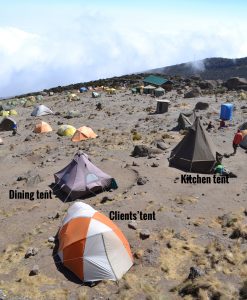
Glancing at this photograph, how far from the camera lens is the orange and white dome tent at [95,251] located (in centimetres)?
1332

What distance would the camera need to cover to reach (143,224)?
17.0 m

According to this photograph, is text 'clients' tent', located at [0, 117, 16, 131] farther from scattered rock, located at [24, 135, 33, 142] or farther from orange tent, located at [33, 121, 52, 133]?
scattered rock, located at [24, 135, 33, 142]

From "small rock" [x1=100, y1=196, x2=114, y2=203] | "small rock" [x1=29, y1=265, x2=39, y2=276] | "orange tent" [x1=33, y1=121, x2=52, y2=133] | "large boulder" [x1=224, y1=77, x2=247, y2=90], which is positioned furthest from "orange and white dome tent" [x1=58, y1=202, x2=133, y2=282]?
"large boulder" [x1=224, y1=77, x2=247, y2=90]

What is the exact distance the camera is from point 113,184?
21016 mm

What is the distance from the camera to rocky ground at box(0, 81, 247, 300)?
42.1 feet

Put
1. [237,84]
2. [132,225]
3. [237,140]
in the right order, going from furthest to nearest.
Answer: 1. [237,84]
2. [237,140]
3. [132,225]

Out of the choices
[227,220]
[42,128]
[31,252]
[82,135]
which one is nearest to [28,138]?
[42,128]

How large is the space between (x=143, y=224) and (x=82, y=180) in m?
4.80

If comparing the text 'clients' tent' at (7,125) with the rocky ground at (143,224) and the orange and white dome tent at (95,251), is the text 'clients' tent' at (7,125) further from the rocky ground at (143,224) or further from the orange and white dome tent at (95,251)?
the orange and white dome tent at (95,251)

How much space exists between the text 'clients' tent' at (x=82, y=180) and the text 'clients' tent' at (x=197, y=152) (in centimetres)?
506

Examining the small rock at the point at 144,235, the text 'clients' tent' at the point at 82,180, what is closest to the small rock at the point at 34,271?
the small rock at the point at 144,235

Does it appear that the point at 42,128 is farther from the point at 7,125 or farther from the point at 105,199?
the point at 105,199

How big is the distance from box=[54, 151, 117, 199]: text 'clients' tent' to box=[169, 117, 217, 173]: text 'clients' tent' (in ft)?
16.6

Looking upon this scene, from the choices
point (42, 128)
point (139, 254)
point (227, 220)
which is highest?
point (42, 128)
